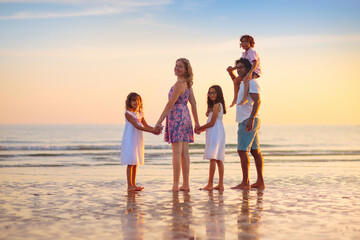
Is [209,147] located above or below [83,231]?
above

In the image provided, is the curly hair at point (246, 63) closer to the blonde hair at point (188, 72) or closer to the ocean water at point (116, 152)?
the blonde hair at point (188, 72)

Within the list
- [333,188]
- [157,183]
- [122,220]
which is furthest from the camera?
[157,183]

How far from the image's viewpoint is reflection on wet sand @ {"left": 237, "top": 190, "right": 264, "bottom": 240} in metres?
4.03

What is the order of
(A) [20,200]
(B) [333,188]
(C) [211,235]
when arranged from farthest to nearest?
(B) [333,188], (A) [20,200], (C) [211,235]

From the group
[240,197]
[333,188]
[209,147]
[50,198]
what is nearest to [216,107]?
[209,147]

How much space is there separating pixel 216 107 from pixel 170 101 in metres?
0.85

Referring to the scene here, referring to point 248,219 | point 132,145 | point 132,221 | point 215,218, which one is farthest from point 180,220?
point 132,145

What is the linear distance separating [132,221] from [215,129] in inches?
124

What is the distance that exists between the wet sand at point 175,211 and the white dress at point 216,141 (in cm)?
60

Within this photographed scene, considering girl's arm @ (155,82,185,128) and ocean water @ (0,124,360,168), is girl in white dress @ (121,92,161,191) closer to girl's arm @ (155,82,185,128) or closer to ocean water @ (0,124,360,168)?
girl's arm @ (155,82,185,128)

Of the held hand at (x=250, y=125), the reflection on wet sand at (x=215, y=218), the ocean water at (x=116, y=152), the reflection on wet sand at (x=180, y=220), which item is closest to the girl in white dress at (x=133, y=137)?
the reflection on wet sand at (x=180, y=220)

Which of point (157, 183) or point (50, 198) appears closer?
point (50, 198)

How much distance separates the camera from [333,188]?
24.4ft

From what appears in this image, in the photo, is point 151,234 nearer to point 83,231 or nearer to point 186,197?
point 83,231
